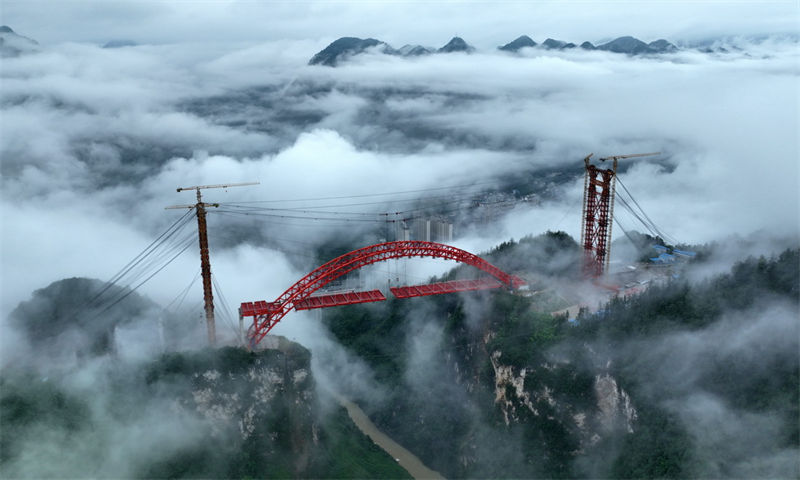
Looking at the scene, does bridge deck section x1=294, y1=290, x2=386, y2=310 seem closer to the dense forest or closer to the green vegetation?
the green vegetation

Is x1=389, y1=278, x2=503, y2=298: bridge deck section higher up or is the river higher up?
x1=389, y1=278, x2=503, y2=298: bridge deck section

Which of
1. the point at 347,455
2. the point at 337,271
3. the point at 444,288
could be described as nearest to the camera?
the point at 337,271

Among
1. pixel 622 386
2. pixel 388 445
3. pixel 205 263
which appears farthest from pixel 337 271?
pixel 622 386

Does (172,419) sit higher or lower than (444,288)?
lower

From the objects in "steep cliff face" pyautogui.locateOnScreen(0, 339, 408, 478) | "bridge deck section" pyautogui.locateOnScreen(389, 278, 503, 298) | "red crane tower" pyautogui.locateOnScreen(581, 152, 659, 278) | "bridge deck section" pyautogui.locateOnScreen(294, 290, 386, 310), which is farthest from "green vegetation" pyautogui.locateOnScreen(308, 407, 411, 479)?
"red crane tower" pyautogui.locateOnScreen(581, 152, 659, 278)

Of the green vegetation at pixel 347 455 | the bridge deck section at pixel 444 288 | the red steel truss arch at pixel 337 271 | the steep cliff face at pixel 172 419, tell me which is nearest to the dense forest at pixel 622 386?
the bridge deck section at pixel 444 288

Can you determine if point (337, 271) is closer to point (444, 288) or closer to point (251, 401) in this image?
point (444, 288)
